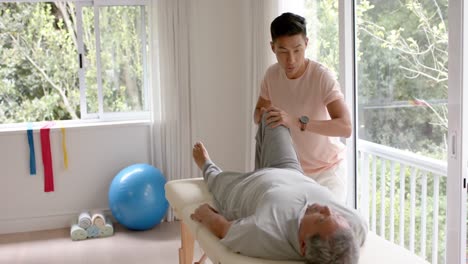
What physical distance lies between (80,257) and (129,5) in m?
1.97

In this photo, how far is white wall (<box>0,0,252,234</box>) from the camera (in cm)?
422

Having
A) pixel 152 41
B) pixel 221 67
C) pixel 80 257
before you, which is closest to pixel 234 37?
pixel 221 67

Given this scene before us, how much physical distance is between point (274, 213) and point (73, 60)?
3.19 m

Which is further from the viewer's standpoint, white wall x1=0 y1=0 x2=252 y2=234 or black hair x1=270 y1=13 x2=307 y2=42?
white wall x1=0 y1=0 x2=252 y2=234

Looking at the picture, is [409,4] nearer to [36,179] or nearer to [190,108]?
[190,108]

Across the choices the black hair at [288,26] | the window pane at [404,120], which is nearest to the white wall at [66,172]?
the window pane at [404,120]

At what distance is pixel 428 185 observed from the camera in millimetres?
2945

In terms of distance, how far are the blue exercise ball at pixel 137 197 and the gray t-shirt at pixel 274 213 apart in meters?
1.85

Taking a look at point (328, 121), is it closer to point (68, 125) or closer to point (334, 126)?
point (334, 126)

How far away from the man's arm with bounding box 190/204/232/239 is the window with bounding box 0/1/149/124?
101 inches

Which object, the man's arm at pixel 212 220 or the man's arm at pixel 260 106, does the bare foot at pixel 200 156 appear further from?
the man's arm at pixel 212 220

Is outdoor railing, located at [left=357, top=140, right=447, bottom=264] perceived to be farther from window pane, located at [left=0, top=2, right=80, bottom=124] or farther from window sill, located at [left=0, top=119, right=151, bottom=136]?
window pane, located at [left=0, top=2, right=80, bottom=124]

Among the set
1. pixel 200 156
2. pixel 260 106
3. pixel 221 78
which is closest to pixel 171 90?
pixel 221 78

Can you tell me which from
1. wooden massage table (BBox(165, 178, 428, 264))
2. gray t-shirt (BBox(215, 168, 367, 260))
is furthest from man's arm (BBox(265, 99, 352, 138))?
wooden massage table (BBox(165, 178, 428, 264))
